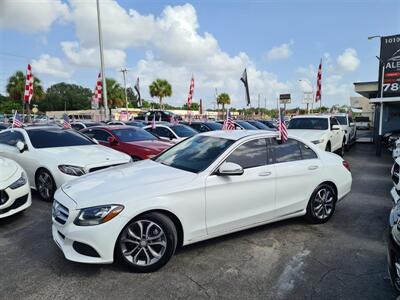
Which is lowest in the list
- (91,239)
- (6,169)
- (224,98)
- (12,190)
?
(91,239)

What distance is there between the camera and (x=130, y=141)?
29.9 feet

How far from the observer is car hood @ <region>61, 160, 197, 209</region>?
3.42 metres

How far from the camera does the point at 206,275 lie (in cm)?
351

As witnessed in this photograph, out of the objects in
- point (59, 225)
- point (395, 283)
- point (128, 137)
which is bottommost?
point (395, 283)

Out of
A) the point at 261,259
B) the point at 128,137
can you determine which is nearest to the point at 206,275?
the point at 261,259

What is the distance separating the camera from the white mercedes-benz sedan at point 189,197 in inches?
132

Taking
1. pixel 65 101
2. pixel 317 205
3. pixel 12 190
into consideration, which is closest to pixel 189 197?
pixel 317 205

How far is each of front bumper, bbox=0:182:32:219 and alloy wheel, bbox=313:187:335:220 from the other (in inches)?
183

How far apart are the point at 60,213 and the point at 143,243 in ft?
3.29

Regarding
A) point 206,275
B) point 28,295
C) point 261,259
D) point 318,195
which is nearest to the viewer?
point 28,295

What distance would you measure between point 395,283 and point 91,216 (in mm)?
2941

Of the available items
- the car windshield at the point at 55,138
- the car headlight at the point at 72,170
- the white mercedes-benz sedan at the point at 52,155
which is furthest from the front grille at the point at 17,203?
the car windshield at the point at 55,138

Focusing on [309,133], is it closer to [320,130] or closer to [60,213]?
[320,130]

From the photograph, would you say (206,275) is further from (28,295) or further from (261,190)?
(28,295)
